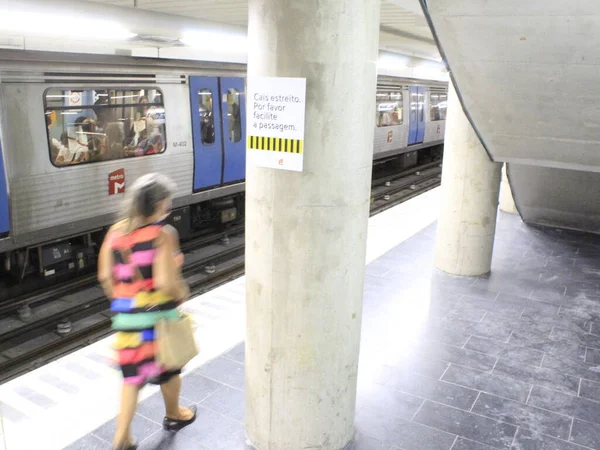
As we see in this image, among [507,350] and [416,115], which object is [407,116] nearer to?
[416,115]

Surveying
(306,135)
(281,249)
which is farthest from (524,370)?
(306,135)

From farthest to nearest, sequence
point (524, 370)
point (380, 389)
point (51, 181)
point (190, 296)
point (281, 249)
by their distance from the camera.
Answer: point (190, 296) → point (51, 181) → point (524, 370) → point (380, 389) → point (281, 249)

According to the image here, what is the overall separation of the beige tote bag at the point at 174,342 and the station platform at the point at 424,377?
620mm

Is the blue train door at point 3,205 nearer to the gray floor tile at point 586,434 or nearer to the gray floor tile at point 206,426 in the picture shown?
the gray floor tile at point 206,426

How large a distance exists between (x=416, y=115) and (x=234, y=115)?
29.9 ft

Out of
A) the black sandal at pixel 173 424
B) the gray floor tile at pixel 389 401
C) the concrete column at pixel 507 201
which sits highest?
the concrete column at pixel 507 201

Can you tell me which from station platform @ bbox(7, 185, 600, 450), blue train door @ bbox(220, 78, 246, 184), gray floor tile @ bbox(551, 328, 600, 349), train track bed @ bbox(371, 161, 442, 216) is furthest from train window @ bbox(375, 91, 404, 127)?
gray floor tile @ bbox(551, 328, 600, 349)

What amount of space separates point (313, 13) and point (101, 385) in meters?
2.93

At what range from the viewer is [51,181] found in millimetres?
6609

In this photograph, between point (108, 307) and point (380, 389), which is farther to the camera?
point (108, 307)

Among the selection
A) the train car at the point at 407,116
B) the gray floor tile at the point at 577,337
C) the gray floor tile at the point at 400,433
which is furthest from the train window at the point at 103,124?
the train car at the point at 407,116

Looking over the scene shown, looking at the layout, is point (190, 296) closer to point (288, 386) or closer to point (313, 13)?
point (288, 386)

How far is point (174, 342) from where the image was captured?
3.18 m

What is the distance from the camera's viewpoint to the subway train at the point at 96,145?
246 inches
